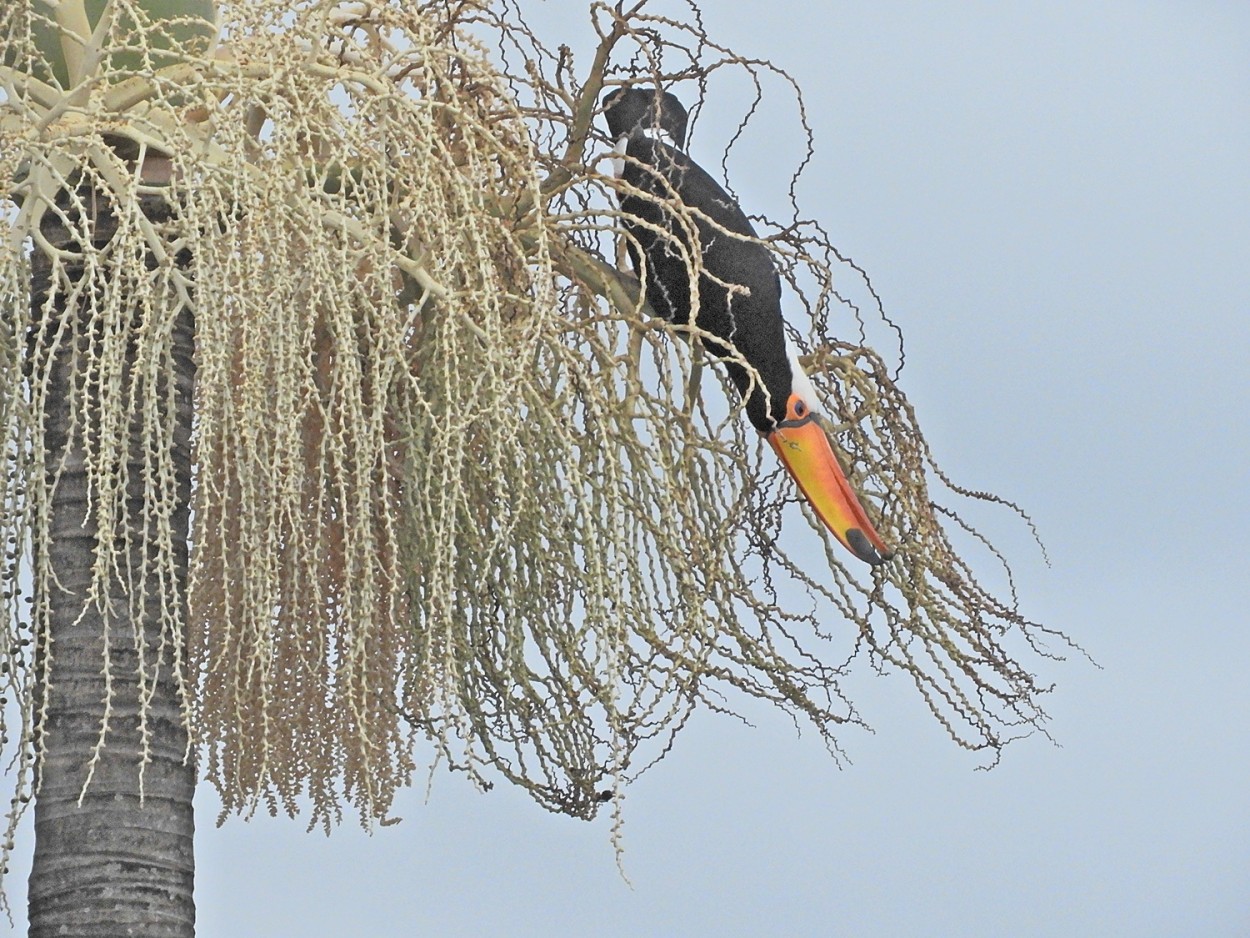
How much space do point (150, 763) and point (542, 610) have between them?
762 mm

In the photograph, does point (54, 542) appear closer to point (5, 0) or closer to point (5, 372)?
point (5, 372)

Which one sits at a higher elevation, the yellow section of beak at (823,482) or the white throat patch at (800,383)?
the white throat patch at (800,383)

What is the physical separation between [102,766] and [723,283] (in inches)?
54.0

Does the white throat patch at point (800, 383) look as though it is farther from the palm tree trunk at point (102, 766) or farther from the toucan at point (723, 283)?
the palm tree trunk at point (102, 766)

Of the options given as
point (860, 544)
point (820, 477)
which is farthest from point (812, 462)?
point (860, 544)

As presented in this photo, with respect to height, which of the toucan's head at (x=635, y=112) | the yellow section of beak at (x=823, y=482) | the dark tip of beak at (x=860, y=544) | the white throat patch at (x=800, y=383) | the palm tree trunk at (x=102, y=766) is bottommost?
the palm tree trunk at (x=102, y=766)

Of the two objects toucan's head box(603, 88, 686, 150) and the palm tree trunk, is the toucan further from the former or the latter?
the palm tree trunk

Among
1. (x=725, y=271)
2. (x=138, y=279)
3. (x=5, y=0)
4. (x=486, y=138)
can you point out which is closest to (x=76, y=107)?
(x=5, y=0)

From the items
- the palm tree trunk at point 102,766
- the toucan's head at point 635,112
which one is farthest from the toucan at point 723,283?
the palm tree trunk at point 102,766

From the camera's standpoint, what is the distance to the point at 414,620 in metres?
3.55

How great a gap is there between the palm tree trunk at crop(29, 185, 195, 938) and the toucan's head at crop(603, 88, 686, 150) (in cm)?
102

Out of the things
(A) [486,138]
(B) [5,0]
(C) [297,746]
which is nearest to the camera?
(B) [5,0]

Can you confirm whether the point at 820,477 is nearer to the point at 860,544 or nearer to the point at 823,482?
the point at 823,482

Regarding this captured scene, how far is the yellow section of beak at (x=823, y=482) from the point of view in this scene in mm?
3613
